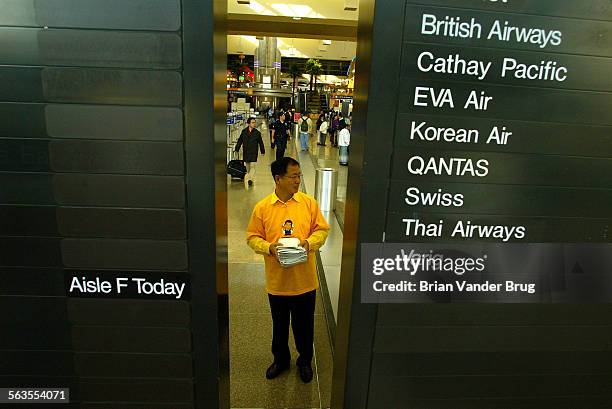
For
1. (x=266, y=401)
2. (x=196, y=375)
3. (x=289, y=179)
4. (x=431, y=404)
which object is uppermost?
(x=289, y=179)

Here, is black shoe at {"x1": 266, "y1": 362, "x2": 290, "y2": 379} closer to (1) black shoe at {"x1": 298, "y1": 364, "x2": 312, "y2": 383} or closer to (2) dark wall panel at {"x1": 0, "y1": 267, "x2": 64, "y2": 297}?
(1) black shoe at {"x1": 298, "y1": 364, "x2": 312, "y2": 383}

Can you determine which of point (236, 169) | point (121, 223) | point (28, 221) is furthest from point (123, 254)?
point (236, 169)

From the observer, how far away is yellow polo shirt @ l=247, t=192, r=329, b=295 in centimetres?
282

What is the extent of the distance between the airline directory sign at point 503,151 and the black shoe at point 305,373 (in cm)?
171

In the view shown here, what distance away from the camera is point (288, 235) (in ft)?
9.27

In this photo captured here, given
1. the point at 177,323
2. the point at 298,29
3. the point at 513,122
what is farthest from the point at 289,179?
the point at 298,29

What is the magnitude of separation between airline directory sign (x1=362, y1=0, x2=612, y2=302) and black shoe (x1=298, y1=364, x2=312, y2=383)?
5.60ft

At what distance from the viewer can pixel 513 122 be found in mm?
1552

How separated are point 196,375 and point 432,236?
109 centimetres

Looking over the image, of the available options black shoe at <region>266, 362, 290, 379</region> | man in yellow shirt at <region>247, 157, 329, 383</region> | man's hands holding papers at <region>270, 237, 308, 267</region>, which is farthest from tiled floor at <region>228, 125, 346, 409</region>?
man's hands holding papers at <region>270, 237, 308, 267</region>

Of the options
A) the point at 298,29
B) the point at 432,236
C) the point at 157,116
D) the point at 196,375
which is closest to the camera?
the point at 157,116

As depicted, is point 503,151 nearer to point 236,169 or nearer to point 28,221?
point 28,221

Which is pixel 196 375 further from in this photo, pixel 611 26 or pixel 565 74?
pixel 611 26

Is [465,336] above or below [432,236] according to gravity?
below
